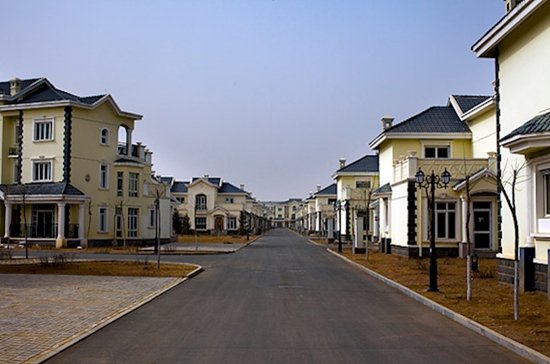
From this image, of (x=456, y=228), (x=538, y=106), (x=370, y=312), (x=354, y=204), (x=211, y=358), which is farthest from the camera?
(x=354, y=204)

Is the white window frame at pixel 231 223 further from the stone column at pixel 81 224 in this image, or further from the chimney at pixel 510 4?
the chimney at pixel 510 4

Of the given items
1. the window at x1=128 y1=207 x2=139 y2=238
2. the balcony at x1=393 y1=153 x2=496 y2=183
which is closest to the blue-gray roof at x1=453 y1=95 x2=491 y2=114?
the balcony at x1=393 y1=153 x2=496 y2=183

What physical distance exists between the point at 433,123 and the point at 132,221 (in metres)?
23.2

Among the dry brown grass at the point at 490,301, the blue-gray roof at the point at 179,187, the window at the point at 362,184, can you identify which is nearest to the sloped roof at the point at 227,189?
the blue-gray roof at the point at 179,187

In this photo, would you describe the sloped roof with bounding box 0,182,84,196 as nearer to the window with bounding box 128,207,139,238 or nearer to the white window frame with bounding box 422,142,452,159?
the window with bounding box 128,207,139,238

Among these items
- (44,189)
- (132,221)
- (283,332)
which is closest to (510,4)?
(283,332)

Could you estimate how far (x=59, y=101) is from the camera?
4059cm

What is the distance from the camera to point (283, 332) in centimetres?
1009

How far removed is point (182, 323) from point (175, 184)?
270 ft

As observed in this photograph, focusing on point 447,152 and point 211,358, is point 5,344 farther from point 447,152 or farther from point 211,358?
point 447,152

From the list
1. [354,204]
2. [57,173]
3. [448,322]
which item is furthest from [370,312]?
[354,204]

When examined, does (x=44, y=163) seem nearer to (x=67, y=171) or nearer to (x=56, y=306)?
(x=67, y=171)

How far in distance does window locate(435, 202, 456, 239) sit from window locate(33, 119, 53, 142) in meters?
25.6

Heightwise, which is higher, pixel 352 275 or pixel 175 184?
pixel 175 184
